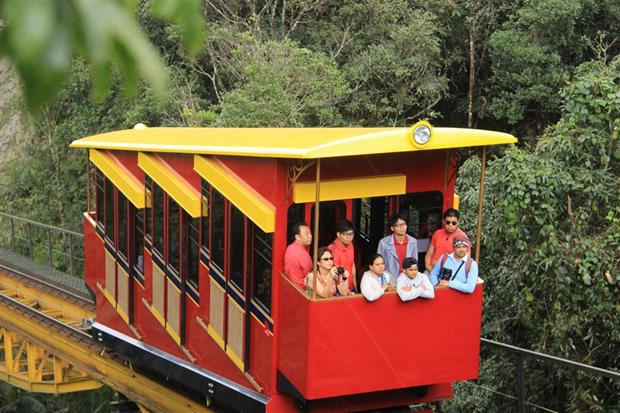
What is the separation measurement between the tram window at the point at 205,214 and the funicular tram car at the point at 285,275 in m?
0.02

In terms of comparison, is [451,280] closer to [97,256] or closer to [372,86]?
[97,256]

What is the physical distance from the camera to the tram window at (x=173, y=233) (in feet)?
25.5

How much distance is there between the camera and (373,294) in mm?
6051

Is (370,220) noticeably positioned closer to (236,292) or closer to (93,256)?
(236,292)

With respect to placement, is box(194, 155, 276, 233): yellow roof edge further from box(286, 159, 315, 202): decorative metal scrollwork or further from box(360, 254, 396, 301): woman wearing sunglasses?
box(360, 254, 396, 301): woman wearing sunglasses

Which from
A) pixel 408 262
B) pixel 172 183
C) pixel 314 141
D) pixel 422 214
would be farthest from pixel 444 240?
pixel 172 183

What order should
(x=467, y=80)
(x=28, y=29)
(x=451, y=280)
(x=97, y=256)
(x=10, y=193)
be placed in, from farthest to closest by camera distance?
(x=10, y=193) < (x=467, y=80) < (x=97, y=256) < (x=451, y=280) < (x=28, y=29)

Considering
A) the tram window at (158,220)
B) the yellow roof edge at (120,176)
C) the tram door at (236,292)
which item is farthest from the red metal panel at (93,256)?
the tram door at (236,292)

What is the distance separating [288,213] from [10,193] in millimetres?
21159

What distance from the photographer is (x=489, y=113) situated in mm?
20312

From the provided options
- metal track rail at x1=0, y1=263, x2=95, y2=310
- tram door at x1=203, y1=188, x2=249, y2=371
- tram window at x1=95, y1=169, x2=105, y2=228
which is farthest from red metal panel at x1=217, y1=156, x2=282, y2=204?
metal track rail at x1=0, y1=263, x2=95, y2=310

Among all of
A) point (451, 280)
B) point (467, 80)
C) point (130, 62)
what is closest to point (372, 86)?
point (467, 80)

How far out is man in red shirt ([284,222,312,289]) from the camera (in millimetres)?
6141

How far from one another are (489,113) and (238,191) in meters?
14.7
